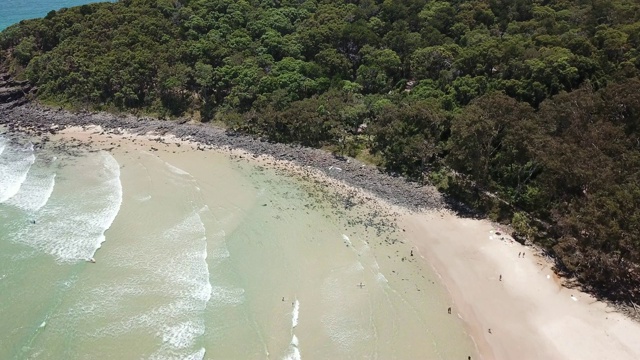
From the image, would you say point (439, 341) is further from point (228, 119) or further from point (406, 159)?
point (228, 119)

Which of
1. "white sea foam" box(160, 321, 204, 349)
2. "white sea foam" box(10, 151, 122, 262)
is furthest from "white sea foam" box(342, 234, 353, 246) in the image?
"white sea foam" box(10, 151, 122, 262)

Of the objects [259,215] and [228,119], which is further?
[228,119]

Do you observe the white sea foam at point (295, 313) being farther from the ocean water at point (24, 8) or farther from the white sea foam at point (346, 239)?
the ocean water at point (24, 8)

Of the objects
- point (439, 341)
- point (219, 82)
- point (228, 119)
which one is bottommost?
point (439, 341)

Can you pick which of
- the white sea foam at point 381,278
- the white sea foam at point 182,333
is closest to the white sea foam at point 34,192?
the white sea foam at point 182,333

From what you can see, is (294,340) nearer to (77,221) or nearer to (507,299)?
(507,299)

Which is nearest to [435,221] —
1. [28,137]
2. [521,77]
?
[521,77]

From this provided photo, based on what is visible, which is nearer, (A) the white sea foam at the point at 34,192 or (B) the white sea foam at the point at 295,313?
(B) the white sea foam at the point at 295,313
